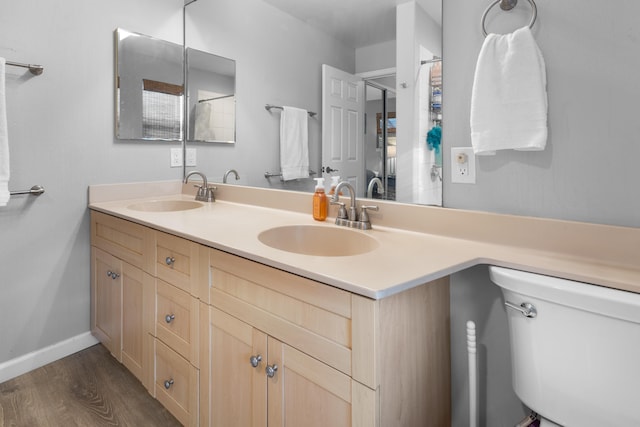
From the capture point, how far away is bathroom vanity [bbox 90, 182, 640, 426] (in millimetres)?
856

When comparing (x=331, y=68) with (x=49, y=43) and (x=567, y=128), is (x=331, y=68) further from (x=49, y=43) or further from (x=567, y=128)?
(x=49, y=43)

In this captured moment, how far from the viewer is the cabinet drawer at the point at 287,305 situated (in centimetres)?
87

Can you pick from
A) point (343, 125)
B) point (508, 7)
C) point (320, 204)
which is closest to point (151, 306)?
point (320, 204)

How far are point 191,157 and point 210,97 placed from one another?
1.31 feet

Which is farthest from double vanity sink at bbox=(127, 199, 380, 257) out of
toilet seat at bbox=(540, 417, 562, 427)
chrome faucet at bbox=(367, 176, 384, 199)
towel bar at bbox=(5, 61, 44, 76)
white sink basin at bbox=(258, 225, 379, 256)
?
towel bar at bbox=(5, 61, 44, 76)

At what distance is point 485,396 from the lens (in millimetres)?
1161

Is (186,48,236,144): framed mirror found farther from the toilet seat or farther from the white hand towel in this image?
the toilet seat

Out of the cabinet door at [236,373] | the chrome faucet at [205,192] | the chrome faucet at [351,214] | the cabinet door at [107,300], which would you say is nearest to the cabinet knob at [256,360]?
the cabinet door at [236,373]

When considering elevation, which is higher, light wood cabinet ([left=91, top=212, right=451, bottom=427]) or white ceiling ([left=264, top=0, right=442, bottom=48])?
white ceiling ([left=264, top=0, right=442, bottom=48])

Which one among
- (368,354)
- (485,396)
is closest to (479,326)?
(485,396)

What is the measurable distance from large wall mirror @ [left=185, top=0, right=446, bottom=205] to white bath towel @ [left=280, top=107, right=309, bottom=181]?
1.4 inches

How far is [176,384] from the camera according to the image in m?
1.44

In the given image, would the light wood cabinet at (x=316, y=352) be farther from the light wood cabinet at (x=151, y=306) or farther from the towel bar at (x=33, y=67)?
the towel bar at (x=33, y=67)

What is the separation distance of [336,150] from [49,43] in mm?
1526
